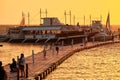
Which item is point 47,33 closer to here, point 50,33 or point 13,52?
point 50,33

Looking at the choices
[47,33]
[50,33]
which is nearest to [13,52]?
[50,33]

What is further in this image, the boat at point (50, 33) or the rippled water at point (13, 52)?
the boat at point (50, 33)

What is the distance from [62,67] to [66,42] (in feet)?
195

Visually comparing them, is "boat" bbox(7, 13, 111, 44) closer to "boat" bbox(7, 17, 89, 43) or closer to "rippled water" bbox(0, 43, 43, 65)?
"boat" bbox(7, 17, 89, 43)

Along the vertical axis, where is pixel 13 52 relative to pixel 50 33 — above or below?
below

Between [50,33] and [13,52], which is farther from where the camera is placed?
[50,33]

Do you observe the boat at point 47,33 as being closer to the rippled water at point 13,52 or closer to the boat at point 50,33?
the boat at point 50,33

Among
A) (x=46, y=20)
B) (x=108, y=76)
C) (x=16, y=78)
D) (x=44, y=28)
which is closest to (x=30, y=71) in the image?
(x=16, y=78)

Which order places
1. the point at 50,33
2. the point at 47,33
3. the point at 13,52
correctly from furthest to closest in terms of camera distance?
the point at 47,33 → the point at 50,33 → the point at 13,52

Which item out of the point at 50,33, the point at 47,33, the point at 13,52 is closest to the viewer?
the point at 13,52

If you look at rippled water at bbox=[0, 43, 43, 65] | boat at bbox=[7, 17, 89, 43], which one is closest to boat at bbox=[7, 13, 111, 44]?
boat at bbox=[7, 17, 89, 43]

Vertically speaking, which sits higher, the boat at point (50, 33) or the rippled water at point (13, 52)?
the boat at point (50, 33)

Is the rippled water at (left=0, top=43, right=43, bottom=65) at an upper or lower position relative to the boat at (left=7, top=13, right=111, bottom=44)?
lower

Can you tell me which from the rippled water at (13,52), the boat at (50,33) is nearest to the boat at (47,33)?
the boat at (50,33)
